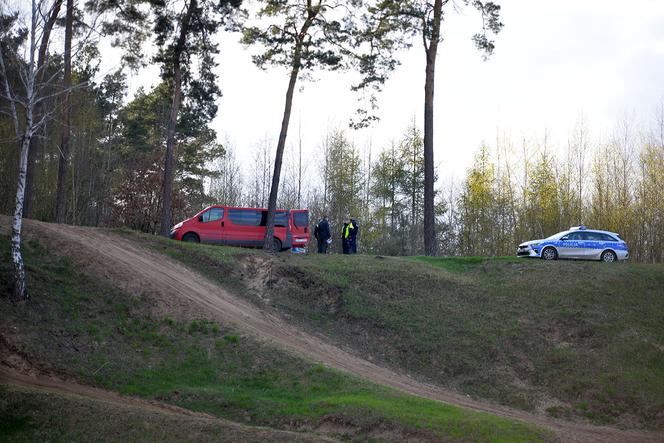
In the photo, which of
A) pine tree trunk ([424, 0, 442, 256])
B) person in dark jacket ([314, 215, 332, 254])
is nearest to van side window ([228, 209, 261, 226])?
person in dark jacket ([314, 215, 332, 254])

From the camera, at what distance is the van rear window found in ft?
101

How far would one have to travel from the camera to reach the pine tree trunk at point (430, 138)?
3062 centimetres

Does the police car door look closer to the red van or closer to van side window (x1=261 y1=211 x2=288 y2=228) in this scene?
the red van

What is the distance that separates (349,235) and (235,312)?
1044 centimetres

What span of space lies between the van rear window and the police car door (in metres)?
11.8

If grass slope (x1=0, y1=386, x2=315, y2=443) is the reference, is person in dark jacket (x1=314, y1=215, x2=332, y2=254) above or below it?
above

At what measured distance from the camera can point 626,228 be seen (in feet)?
130

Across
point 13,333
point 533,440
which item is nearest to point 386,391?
point 533,440

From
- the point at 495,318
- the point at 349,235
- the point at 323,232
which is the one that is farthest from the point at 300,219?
the point at 495,318

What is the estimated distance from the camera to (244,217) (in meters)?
30.6

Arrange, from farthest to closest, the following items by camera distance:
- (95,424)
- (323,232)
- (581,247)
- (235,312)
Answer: (323,232)
(581,247)
(235,312)
(95,424)

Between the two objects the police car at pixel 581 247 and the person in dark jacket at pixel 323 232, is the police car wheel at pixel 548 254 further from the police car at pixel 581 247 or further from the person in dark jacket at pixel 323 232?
the person in dark jacket at pixel 323 232

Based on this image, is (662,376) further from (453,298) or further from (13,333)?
(13,333)

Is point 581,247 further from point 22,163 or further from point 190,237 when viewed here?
point 22,163
